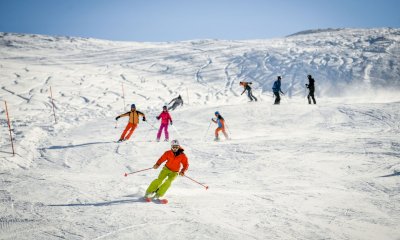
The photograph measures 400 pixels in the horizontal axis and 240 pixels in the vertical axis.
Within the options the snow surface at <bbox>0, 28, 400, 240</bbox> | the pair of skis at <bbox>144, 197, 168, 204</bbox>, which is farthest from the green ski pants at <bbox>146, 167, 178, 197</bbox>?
the snow surface at <bbox>0, 28, 400, 240</bbox>

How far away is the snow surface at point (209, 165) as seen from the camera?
5613 mm

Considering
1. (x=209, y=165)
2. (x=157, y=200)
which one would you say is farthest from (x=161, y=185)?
(x=209, y=165)

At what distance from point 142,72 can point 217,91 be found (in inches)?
397

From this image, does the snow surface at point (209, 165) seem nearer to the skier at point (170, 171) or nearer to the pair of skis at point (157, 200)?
the pair of skis at point (157, 200)

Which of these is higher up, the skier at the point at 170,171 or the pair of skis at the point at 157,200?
the skier at the point at 170,171

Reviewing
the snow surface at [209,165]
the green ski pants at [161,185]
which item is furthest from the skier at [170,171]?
the snow surface at [209,165]

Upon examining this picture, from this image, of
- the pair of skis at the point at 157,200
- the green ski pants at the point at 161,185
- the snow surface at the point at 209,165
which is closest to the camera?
the snow surface at the point at 209,165

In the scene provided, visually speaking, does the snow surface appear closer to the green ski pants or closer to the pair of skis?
the pair of skis

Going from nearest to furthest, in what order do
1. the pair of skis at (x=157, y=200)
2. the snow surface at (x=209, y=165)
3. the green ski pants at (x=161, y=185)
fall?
1. the snow surface at (x=209, y=165)
2. the pair of skis at (x=157, y=200)
3. the green ski pants at (x=161, y=185)

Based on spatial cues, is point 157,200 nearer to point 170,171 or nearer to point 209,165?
point 170,171

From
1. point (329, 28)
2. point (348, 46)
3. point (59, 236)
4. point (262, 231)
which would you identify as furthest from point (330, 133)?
point (329, 28)

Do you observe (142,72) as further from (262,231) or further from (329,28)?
(329,28)

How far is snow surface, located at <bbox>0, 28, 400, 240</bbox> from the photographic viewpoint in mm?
5613

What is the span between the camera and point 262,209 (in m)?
6.33
